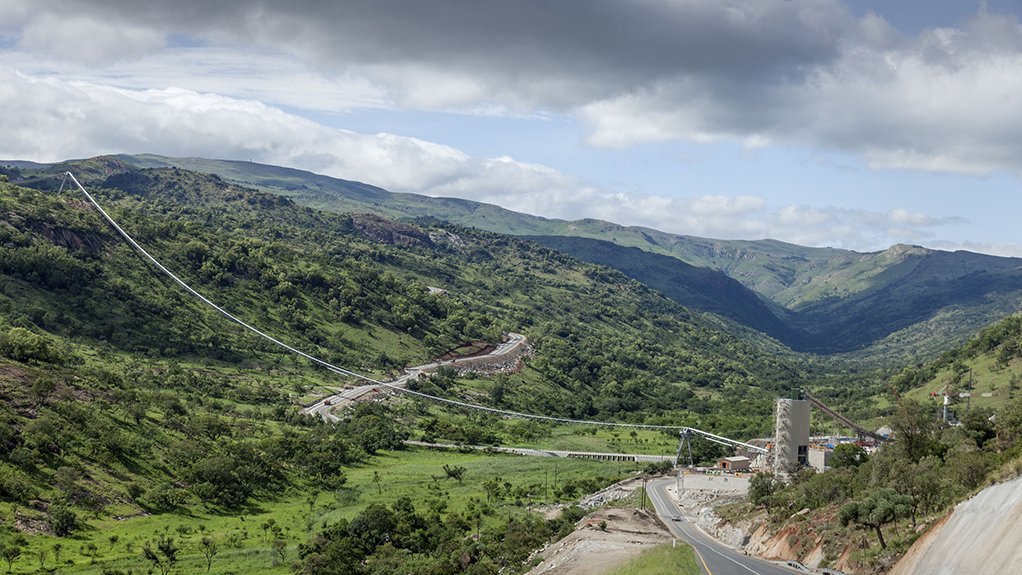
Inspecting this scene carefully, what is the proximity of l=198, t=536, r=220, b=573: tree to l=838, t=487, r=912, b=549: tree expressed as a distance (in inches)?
1796

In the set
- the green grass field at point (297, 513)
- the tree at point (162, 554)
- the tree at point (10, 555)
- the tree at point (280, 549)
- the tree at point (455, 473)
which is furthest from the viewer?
the tree at point (455, 473)

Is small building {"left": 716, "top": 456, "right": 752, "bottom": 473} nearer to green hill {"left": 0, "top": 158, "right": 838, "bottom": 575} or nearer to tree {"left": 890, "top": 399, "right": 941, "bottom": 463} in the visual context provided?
green hill {"left": 0, "top": 158, "right": 838, "bottom": 575}

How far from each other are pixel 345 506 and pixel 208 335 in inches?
3147

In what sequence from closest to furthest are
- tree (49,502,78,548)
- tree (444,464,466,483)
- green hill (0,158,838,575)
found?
tree (49,502,78,548)
green hill (0,158,838,575)
tree (444,464,466,483)

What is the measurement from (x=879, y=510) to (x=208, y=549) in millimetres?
50106

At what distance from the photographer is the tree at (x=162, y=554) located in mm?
62503

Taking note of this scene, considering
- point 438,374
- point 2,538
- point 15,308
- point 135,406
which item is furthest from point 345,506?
point 438,374

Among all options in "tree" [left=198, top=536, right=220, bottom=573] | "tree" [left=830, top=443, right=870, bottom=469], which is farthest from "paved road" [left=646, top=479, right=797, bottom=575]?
"tree" [left=198, top=536, right=220, bottom=573]

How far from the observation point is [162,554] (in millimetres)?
64750

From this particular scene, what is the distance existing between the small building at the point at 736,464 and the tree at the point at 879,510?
57.1 m

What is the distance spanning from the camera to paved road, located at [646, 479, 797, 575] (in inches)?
1998

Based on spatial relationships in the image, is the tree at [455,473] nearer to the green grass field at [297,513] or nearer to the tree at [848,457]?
the green grass field at [297,513]

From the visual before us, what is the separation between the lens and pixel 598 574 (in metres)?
50.3

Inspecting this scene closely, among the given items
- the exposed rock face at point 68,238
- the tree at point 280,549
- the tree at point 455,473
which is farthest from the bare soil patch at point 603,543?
the exposed rock face at point 68,238
